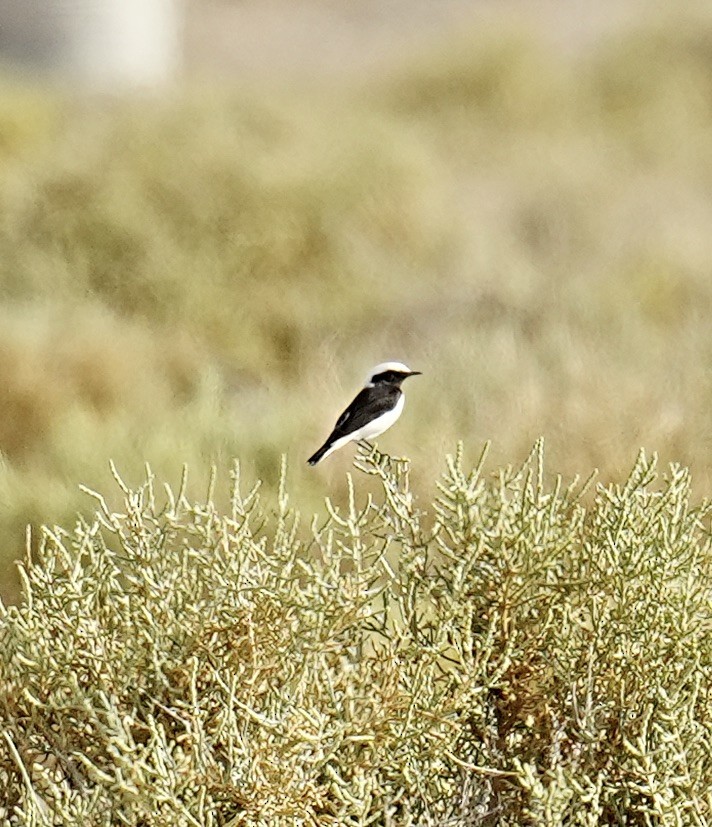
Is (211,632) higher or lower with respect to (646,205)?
higher

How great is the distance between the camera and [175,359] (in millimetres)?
10141

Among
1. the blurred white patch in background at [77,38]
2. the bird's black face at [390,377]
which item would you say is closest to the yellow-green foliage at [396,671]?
the bird's black face at [390,377]

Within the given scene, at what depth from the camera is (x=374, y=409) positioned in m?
5.35

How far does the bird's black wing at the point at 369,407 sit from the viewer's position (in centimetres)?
535

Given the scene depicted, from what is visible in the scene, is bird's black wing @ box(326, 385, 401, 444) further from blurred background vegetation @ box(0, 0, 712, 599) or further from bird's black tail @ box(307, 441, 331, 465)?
blurred background vegetation @ box(0, 0, 712, 599)

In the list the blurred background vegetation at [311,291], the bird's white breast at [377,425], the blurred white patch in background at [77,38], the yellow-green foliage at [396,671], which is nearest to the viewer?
the yellow-green foliage at [396,671]

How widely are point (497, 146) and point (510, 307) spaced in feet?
35.3

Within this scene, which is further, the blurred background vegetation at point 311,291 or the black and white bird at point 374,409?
the blurred background vegetation at point 311,291

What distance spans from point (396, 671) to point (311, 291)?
28.8ft

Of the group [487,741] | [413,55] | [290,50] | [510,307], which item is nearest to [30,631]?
[487,741]

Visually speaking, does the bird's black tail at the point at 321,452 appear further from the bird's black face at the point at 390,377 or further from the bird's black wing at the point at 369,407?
the bird's black face at the point at 390,377

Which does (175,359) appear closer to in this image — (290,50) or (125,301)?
(125,301)

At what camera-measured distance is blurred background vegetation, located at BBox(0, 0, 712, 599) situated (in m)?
7.25

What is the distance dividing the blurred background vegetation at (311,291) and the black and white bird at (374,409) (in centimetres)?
118
